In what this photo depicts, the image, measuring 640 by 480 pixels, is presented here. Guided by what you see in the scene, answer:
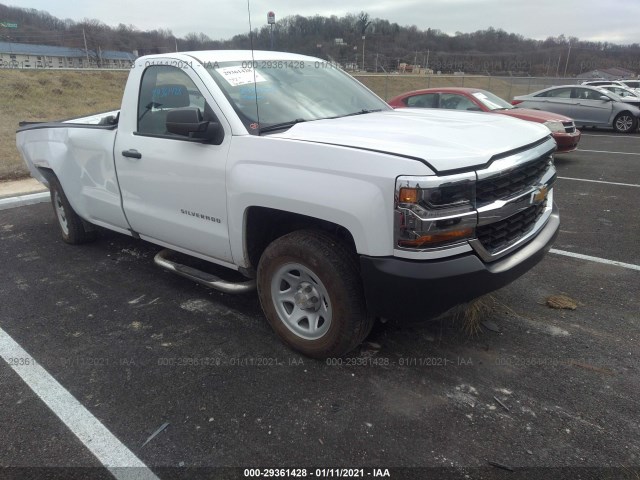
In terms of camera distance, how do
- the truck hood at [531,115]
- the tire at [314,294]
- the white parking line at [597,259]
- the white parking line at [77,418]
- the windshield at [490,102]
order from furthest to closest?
the windshield at [490,102]
the truck hood at [531,115]
the white parking line at [597,259]
the tire at [314,294]
the white parking line at [77,418]

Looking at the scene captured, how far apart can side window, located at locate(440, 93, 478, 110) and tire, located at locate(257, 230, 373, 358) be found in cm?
769

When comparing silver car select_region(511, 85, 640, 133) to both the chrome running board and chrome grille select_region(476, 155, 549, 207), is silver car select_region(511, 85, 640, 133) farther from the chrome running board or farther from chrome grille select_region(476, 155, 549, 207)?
the chrome running board

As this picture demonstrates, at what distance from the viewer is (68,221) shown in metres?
5.07

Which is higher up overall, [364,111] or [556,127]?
[364,111]

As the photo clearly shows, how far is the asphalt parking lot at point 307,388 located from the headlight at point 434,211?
0.97 meters

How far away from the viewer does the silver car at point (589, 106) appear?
601 inches

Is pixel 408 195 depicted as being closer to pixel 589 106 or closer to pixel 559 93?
pixel 559 93

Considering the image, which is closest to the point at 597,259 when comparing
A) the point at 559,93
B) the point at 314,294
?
the point at 314,294

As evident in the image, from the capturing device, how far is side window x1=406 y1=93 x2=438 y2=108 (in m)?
9.91

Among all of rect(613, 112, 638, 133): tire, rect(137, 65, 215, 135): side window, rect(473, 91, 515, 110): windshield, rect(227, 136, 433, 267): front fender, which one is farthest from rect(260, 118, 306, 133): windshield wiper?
rect(613, 112, 638, 133): tire

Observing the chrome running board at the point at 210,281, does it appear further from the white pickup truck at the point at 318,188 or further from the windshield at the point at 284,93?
the windshield at the point at 284,93

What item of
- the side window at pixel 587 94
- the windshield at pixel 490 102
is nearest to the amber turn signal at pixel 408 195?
the windshield at pixel 490 102

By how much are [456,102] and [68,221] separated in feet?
25.0

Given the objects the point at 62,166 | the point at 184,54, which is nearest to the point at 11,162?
the point at 62,166
